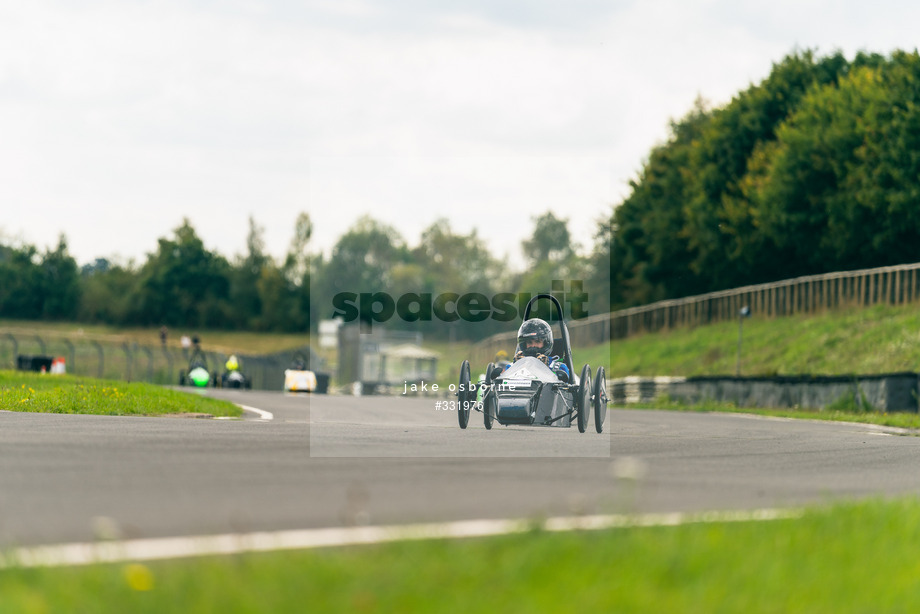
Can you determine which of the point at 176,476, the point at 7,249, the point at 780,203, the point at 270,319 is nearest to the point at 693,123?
the point at 780,203

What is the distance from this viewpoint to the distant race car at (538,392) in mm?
14383

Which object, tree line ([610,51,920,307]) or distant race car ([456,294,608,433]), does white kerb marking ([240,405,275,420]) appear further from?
tree line ([610,51,920,307])

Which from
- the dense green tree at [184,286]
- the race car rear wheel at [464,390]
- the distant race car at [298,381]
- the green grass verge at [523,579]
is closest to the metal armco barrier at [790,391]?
the distant race car at [298,381]

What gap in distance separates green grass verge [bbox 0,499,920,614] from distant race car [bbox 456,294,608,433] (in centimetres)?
779

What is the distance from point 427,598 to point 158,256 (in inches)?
5069

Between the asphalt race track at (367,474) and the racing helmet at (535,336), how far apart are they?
43.2 inches

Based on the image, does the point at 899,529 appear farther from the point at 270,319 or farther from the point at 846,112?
the point at 270,319

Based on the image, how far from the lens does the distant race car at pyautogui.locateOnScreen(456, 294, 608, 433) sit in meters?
14.4

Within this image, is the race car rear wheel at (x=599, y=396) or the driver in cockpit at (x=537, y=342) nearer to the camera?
the driver in cockpit at (x=537, y=342)

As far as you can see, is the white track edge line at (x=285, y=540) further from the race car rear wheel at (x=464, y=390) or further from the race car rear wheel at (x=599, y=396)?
the race car rear wheel at (x=464, y=390)

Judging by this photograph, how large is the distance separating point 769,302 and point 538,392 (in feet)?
117

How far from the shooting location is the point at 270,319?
118m

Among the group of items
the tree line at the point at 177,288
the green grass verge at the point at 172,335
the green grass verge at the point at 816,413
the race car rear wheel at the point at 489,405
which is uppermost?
the tree line at the point at 177,288

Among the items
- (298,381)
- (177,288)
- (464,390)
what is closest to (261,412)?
(464,390)
